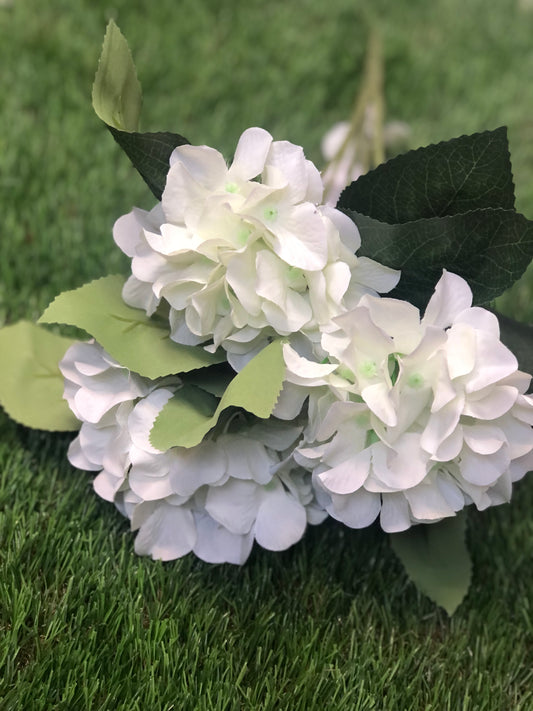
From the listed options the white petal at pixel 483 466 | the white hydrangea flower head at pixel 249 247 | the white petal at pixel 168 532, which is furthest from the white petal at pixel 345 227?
the white petal at pixel 168 532

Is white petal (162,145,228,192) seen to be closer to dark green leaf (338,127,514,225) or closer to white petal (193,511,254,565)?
dark green leaf (338,127,514,225)

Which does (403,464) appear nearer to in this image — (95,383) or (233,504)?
(233,504)

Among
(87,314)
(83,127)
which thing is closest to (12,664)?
(87,314)

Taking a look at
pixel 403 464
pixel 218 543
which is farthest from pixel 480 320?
pixel 218 543

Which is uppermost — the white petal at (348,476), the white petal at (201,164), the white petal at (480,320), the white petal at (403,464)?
the white petal at (201,164)

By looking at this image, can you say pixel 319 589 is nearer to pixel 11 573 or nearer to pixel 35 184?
pixel 11 573

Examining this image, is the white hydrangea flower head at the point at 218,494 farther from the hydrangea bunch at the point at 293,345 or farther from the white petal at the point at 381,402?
the white petal at the point at 381,402

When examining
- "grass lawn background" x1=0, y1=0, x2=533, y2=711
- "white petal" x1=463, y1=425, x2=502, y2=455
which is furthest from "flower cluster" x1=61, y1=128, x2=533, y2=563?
"grass lawn background" x1=0, y1=0, x2=533, y2=711
